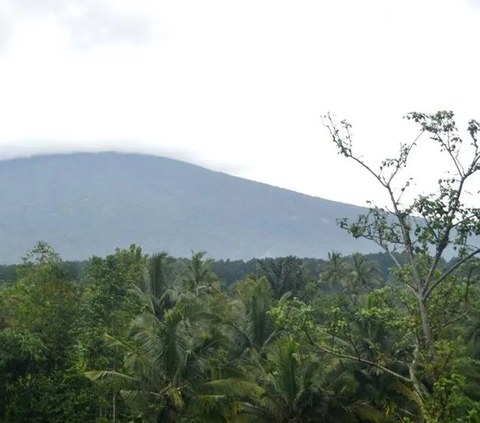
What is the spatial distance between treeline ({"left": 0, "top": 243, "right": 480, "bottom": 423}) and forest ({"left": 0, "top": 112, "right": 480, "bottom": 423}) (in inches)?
1.9

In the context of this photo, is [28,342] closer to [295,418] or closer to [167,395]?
[167,395]

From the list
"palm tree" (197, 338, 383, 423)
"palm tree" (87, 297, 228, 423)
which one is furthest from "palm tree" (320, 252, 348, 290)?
"palm tree" (87, 297, 228, 423)

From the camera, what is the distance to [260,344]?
23.8 meters

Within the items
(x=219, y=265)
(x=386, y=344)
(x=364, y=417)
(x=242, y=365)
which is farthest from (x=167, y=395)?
(x=219, y=265)

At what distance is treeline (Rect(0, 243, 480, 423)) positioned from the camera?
15.9 meters

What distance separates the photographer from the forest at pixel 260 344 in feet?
41.5

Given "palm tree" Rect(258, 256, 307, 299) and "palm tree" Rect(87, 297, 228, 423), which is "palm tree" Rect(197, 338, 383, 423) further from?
"palm tree" Rect(258, 256, 307, 299)

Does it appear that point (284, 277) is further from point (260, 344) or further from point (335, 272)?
point (335, 272)

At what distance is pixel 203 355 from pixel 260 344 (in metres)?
5.05

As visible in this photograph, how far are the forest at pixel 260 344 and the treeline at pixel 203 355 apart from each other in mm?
49

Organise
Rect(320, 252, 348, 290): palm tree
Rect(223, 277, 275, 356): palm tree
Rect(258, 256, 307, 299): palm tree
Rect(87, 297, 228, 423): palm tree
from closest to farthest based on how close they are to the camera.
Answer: Rect(87, 297, 228, 423): palm tree
Rect(223, 277, 275, 356): palm tree
Rect(258, 256, 307, 299): palm tree
Rect(320, 252, 348, 290): palm tree

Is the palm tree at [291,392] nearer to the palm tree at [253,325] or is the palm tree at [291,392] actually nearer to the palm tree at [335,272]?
the palm tree at [253,325]

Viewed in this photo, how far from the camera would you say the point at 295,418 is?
18.8 metres

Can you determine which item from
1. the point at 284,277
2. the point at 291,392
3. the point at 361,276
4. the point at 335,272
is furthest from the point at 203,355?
the point at 335,272
